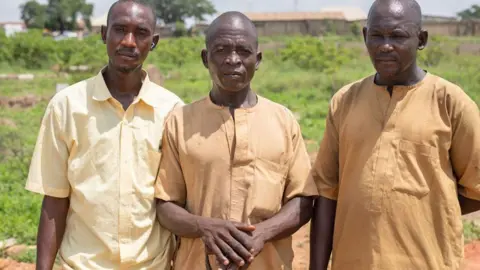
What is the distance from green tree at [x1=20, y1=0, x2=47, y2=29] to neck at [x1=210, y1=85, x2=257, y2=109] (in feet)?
169

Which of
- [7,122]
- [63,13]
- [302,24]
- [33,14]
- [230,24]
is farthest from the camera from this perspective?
[33,14]

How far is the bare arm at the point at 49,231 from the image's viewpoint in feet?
7.68

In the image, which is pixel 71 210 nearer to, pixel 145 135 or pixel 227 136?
pixel 145 135

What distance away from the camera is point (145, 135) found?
2.34 meters

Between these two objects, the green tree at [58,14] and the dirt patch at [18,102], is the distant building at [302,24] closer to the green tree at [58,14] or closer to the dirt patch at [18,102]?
the green tree at [58,14]

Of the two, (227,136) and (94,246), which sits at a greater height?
(227,136)

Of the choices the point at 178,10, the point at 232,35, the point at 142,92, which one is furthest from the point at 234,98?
the point at 178,10

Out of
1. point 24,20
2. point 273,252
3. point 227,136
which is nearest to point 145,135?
point 227,136

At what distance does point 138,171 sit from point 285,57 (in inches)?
831

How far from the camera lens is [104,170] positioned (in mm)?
2299

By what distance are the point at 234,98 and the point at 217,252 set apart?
557mm

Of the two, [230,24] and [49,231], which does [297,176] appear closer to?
[230,24]

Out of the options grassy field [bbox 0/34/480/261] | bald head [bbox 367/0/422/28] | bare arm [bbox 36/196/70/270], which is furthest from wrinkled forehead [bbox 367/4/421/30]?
grassy field [bbox 0/34/480/261]

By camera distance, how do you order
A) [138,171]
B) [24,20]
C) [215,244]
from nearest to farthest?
1. [215,244]
2. [138,171]
3. [24,20]
